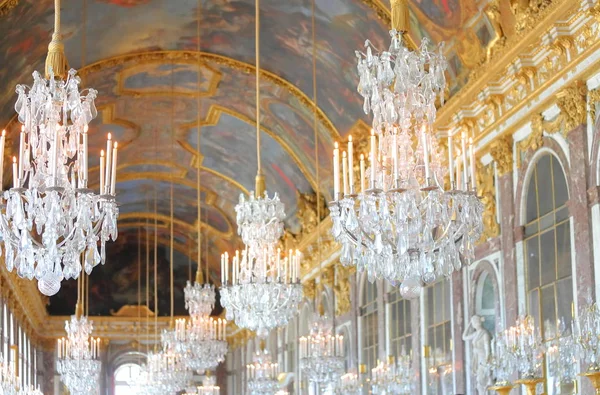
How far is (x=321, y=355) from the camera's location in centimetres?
2103

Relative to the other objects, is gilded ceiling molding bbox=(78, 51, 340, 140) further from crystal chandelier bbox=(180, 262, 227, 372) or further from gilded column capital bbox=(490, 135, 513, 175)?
gilded column capital bbox=(490, 135, 513, 175)

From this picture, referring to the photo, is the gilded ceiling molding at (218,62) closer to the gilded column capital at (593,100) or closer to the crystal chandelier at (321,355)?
the crystal chandelier at (321,355)

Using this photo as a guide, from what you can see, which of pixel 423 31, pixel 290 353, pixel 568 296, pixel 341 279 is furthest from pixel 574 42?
pixel 290 353

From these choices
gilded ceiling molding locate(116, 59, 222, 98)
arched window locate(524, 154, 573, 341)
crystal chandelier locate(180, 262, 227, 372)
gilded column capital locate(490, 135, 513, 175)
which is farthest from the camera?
gilded ceiling molding locate(116, 59, 222, 98)

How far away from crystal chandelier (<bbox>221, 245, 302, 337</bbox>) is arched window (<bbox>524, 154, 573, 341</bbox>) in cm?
373

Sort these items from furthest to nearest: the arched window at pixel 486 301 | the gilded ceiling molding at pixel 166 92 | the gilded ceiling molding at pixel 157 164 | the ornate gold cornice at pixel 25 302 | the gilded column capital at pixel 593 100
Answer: the gilded ceiling molding at pixel 157 164, the ornate gold cornice at pixel 25 302, the gilded ceiling molding at pixel 166 92, the arched window at pixel 486 301, the gilded column capital at pixel 593 100

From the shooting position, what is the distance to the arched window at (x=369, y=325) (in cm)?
2497

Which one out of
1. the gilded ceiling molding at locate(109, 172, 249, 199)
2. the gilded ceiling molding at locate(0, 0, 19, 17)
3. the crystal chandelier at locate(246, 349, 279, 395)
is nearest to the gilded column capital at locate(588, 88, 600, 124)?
the gilded ceiling molding at locate(0, 0, 19, 17)

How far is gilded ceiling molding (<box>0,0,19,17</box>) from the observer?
62.1ft

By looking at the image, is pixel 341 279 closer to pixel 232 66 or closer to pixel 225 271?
pixel 232 66

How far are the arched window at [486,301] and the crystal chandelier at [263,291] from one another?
4.92 meters

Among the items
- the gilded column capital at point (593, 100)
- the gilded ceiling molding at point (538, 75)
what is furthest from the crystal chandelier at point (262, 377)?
the gilded column capital at point (593, 100)

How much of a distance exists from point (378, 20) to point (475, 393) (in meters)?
7.13

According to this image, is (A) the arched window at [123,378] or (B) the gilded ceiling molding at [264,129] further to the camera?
(A) the arched window at [123,378]
